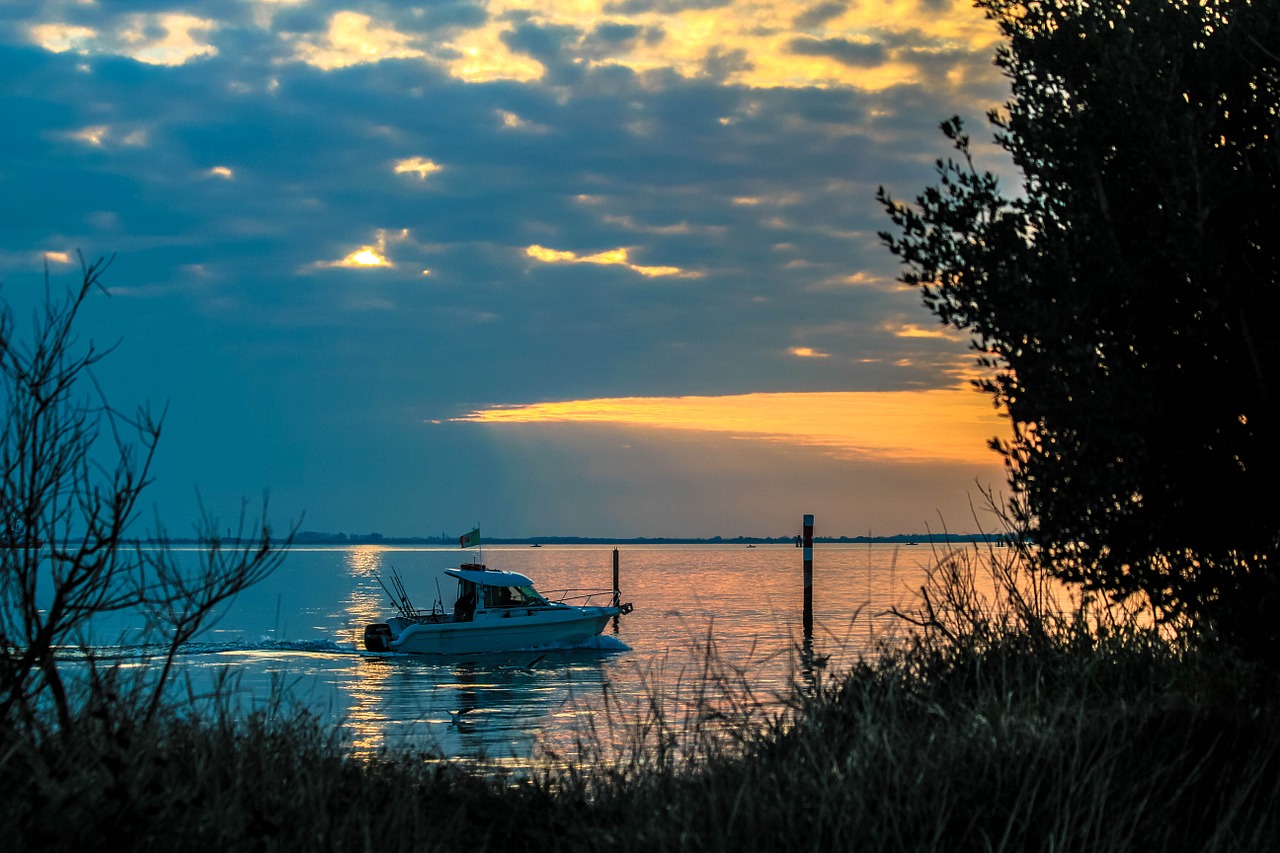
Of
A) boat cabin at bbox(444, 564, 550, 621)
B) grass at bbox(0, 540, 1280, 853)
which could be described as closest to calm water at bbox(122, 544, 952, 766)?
grass at bbox(0, 540, 1280, 853)

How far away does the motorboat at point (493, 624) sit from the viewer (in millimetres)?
36188

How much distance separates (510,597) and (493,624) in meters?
1.20

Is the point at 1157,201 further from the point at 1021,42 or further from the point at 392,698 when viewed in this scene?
the point at 392,698

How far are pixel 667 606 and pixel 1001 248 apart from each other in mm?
58661

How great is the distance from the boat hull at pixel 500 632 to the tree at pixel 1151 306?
2847 centimetres

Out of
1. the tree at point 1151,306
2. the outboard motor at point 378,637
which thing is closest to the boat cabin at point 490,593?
the outboard motor at point 378,637

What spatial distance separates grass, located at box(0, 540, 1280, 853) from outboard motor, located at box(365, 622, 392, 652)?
28.9 m

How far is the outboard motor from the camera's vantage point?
3809 centimetres

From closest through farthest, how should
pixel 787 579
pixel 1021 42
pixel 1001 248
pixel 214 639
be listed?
1. pixel 1001 248
2. pixel 1021 42
3. pixel 214 639
4. pixel 787 579

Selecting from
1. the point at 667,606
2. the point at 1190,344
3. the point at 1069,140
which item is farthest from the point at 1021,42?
the point at 667,606

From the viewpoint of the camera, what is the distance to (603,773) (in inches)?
329

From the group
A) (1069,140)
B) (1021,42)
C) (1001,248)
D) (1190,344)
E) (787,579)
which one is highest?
(1021,42)

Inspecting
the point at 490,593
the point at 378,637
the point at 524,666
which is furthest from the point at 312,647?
the point at 524,666

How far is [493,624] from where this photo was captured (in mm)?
36406
